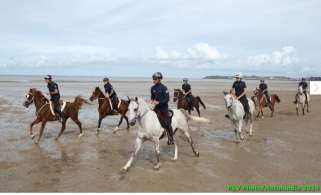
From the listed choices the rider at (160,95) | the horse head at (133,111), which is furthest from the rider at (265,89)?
the horse head at (133,111)

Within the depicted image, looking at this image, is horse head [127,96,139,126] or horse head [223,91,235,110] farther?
horse head [223,91,235,110]

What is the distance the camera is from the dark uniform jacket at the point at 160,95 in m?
7.28

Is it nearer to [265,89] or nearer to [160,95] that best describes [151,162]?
[160,95]

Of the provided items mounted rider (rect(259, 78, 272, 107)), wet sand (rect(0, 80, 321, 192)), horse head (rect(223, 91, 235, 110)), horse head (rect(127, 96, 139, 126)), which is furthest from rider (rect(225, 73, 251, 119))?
mounted rider (rect(259, 78, 272, 107))

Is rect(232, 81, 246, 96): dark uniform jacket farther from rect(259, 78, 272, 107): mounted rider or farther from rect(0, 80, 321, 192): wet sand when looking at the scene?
rect(259, 78, 272, 107): mounted rider

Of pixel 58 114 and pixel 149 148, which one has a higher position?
pixel 58 114

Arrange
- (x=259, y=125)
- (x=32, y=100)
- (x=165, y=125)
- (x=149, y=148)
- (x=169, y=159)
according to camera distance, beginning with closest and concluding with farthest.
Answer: (x=165, y=125) → (x=169, y=159) → (x=149, y=148) → (x=32, y=100) → (x=259, y=125)

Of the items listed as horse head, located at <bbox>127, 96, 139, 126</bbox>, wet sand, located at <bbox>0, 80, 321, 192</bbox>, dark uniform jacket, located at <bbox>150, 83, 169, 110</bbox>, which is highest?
dark uniform jacket, located at <bbox>150, 83, 169, 110</bbox>

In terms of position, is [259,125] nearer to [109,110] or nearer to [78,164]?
[109,110]

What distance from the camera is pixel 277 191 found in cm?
574

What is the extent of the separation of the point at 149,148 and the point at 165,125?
2236 millimetres

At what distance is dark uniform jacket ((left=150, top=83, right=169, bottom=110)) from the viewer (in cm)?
728

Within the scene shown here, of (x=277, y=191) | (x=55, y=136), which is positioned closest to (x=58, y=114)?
(x=55, y=136)

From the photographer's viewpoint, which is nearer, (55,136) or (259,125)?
(55,136)
